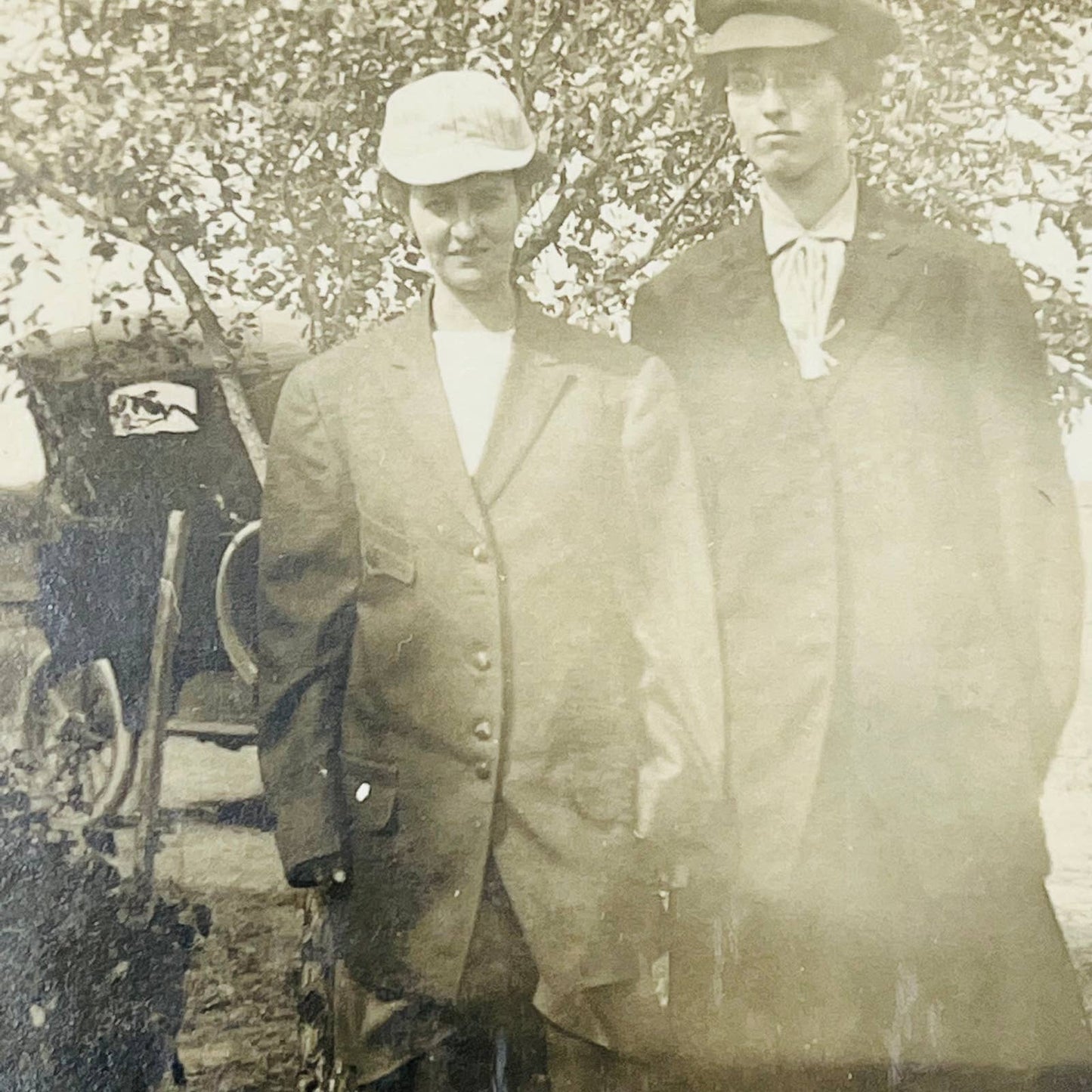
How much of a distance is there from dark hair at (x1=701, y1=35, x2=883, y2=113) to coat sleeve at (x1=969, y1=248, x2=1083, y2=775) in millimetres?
538

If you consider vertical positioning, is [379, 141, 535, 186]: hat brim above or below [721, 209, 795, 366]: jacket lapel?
above

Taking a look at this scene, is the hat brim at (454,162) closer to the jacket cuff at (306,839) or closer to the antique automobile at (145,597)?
the antique automobile at (145,597)

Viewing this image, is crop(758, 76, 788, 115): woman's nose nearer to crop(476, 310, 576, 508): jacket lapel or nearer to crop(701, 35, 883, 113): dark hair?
crop(701, 35, 883, 113): dark hair

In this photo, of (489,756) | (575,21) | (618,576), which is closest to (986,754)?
(618,576)

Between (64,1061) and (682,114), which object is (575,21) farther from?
(64,1061)

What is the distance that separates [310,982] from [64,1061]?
0.49 metres

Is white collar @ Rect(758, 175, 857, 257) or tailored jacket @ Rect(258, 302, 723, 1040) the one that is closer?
tailored jacket @ Rect(258, 302, 723, 1040)

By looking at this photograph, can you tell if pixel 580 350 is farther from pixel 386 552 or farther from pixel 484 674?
pixel 484 674

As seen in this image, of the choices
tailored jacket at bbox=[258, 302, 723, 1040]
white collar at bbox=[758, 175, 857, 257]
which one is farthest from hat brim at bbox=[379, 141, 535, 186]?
white collar at bbox=[758, 175, 857, 257]

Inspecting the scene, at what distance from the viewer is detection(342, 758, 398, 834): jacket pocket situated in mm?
2623

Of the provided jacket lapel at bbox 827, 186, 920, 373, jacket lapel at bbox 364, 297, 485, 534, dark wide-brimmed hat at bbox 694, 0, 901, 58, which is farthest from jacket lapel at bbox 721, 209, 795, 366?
jacket lapel at bbox 364, 297, 485, 534

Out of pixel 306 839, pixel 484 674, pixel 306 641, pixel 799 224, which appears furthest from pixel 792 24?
pixel 306 839

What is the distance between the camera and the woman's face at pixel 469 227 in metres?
2.66

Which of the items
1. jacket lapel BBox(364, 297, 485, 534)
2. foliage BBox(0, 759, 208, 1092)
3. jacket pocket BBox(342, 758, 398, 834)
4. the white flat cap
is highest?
the white flat cap
